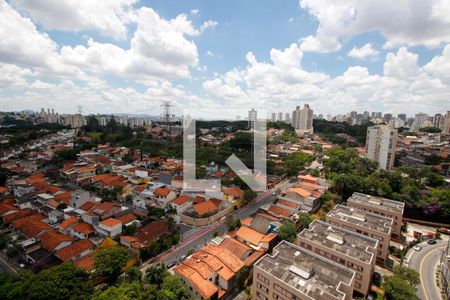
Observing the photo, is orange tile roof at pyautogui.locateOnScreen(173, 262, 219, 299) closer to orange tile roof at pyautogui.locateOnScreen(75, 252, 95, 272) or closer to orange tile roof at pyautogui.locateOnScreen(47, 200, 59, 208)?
orange tile roof at pyautogui.locateOnScreen(75, 252, 95, 272)

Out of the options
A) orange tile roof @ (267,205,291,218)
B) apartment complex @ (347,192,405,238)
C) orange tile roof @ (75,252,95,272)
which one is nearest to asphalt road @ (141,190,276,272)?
orange tile roof @ (267,205,291,218)

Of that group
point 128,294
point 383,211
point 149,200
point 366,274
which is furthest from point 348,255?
point 149,200

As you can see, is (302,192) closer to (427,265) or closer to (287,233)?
(287,233)

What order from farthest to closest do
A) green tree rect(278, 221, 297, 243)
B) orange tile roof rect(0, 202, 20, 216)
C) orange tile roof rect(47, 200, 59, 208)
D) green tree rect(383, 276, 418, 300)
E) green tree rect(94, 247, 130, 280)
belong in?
orange tile roof rect(47, 200, 59, 208)
orange tile roof rect(0, 202, 20, 216)
green tree rect(278, 221, 297, 243)
green tree rect(94, 247, 130, 280)
green tree rect(383, 276, 418, 300)

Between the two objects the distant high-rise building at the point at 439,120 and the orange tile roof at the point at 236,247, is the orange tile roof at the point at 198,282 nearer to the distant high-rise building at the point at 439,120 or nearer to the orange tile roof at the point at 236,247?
the orange tile roof at the point at 236,247

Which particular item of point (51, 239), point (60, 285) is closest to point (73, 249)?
point (51, 239)

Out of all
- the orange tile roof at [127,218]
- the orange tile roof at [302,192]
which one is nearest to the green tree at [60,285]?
the orange tile roof at [127,218]
